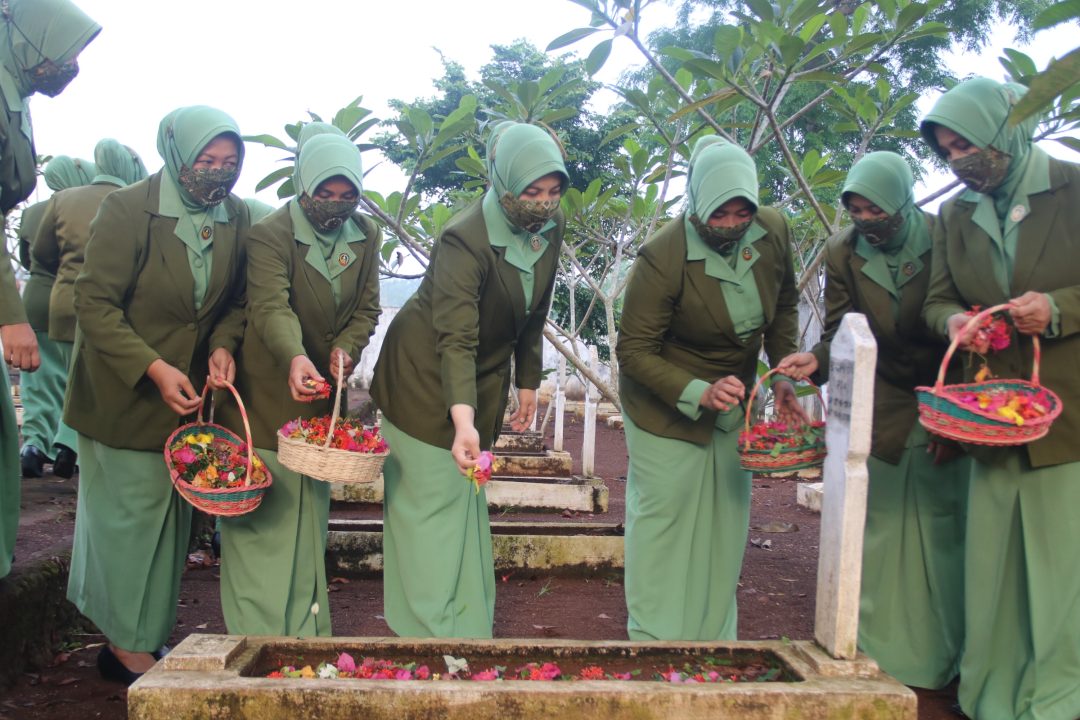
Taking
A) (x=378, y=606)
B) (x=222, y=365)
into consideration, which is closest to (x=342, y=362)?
(x=222, y=365)

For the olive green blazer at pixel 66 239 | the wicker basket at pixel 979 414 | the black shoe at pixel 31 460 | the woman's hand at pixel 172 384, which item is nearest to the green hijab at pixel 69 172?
the olive green blazer at pixel 66 239

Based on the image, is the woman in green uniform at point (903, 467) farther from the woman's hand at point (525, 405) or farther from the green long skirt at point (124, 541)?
the green long skirt at point (124, 541)

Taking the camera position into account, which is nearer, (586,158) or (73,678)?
(73,678)

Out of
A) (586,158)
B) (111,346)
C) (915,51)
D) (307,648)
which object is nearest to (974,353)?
(307,648)

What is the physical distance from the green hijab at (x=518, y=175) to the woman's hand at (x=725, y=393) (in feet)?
2.46

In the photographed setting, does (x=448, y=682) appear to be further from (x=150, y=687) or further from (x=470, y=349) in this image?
(x=470, y=349)

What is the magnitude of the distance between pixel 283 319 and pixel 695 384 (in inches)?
57.1

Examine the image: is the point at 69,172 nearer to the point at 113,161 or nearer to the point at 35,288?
the point at 35,288

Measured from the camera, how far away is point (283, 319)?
3328 mm

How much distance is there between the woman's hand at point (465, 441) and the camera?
9.57ft

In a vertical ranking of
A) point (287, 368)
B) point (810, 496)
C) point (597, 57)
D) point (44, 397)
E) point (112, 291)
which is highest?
point (597, 57)

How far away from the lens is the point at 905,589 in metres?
3.83

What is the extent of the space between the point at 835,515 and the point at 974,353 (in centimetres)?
99

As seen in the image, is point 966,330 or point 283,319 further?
point 283,319
